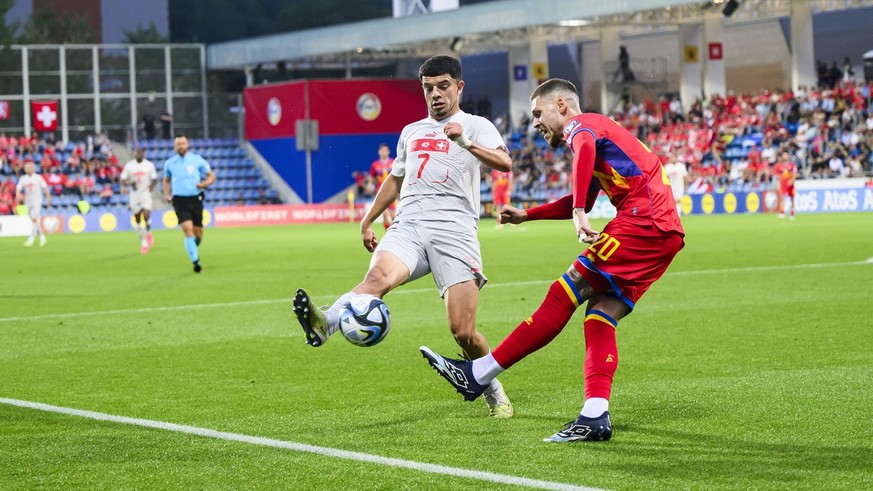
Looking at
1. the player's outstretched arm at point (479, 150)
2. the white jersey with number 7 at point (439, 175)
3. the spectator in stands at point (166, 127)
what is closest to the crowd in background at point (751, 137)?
the spectator in stands at point (166, 127)

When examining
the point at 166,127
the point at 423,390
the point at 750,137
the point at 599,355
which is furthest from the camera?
the point at 166,127

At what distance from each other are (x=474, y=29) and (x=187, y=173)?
97.8 feet

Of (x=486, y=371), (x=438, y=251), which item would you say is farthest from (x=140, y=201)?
(x=486, y=371)

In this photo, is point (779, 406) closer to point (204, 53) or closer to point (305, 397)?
point (305, 397)

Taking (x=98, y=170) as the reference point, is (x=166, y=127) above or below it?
above

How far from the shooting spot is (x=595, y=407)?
263 inches

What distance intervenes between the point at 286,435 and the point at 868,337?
5.72 meters

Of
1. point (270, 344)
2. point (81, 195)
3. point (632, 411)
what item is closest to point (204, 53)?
point (81, 195)

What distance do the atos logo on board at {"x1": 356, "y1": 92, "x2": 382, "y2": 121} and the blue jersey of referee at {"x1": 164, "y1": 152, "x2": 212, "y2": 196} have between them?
35643 mm

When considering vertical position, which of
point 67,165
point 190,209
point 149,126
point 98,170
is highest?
point 149,126

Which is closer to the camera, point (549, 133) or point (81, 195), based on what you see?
point (549, 133)

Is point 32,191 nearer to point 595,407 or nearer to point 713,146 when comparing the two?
point 713,146

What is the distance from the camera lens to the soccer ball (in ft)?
22.7

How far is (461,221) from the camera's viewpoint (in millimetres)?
7797
